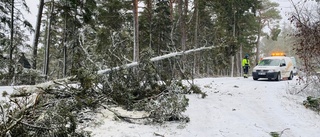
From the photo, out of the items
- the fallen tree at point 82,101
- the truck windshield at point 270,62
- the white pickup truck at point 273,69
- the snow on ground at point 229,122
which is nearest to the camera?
the fallen tree at point 82,101

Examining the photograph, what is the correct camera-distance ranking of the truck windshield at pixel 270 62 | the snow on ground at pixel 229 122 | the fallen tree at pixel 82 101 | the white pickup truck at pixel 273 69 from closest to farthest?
the fallen tree at pixel 82 101 < the snow on ground at pixel 229 122 < the white pickup truck at pixel 273 69 < the truck windshield at pixel 270 62

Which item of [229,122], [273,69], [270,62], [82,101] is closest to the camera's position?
[82,101]

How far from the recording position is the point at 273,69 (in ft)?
50.9

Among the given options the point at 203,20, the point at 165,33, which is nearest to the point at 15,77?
the point at 165,33

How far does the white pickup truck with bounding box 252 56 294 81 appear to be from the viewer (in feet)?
50.8

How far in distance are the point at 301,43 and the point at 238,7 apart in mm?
16358

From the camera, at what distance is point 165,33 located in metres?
24.4

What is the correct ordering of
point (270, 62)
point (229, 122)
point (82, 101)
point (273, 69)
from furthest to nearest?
point (270, 62), point (273, 69), point (229, 122), point (82, 101)

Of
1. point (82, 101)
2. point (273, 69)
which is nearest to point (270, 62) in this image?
point (273, 69)

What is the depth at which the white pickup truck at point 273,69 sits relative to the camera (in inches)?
609

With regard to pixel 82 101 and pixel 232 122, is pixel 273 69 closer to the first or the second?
pixel 232 122

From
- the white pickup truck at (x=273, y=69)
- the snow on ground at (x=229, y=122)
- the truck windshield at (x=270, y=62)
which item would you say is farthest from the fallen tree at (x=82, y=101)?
the truck windshield at (x=270, y=62)

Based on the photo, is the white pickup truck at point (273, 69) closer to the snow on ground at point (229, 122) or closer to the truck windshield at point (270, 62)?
the truck windshield at point (270, 62)

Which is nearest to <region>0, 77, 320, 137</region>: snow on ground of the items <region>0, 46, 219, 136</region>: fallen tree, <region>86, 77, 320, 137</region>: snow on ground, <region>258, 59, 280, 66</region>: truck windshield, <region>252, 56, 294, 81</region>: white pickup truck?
<region>86, 77, 320, 137</region>: snow on ground
